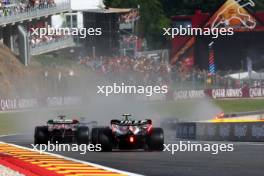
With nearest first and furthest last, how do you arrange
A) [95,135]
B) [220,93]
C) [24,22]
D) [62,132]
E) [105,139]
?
[105,139], [95,135], [62,132], [24,22], [220,93]

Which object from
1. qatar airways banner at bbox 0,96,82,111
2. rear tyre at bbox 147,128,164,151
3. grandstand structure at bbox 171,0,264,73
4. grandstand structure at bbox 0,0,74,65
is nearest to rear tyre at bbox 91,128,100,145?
rear tyre at bbox 147,128,164,151

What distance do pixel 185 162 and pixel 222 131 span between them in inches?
446

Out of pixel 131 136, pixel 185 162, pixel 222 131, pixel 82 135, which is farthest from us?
pixel 222 131

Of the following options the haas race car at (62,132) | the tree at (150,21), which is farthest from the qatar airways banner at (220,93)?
the haas race car at (62,132)

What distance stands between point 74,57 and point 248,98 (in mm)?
15445

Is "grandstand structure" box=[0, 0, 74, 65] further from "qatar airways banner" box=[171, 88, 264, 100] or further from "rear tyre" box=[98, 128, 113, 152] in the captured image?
"rear tyre" box=[98, 128, 113, 152]

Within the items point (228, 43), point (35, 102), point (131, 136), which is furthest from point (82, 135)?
point (228, 43)

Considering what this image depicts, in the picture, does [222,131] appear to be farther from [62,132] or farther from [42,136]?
[42,136]

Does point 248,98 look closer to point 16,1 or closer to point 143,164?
point 16,1

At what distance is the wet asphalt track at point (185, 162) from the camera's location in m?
14.9

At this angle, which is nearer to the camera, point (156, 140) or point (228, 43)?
point (156, 140)

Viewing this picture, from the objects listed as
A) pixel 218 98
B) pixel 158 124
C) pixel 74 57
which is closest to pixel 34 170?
pixel 158 124

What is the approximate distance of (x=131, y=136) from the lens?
2134 centimetres

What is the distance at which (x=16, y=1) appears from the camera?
59875 millimetres
